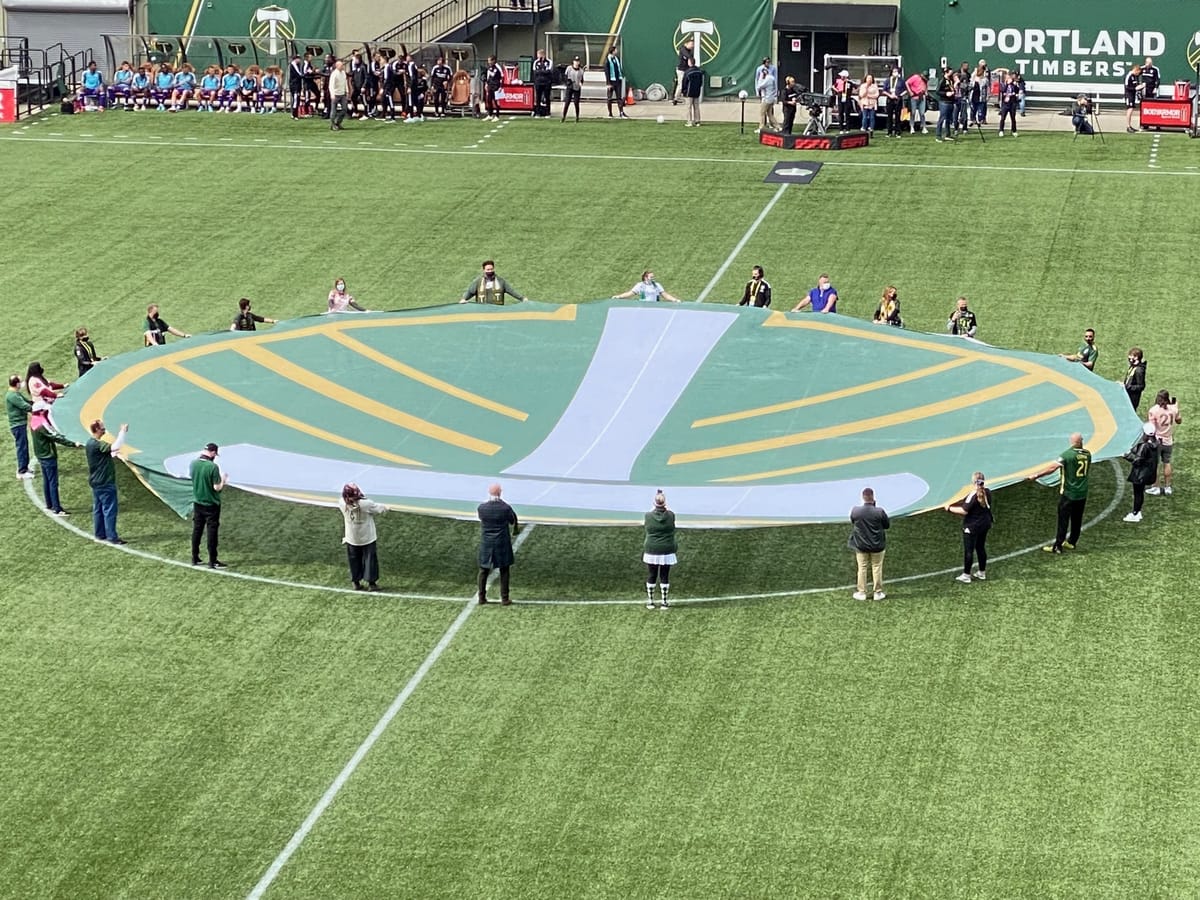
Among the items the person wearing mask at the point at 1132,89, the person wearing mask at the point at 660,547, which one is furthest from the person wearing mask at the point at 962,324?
the person wearing mask at the point at 1132,89

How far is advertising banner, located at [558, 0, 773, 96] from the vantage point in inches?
2217

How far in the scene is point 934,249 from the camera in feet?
134

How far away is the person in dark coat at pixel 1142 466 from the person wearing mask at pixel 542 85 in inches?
1120

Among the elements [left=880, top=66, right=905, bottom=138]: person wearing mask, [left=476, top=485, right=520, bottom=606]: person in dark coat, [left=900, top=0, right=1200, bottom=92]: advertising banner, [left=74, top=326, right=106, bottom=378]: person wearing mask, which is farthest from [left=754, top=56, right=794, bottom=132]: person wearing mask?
[left=476, top=485, right=520, bottom=606]: person in dark coat

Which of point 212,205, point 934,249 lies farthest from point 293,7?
point 934,249

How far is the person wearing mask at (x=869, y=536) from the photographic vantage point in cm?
2375

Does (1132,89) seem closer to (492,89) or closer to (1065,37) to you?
(1065,37)

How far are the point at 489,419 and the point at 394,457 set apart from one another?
6.61 feet

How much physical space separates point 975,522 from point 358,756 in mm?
8296

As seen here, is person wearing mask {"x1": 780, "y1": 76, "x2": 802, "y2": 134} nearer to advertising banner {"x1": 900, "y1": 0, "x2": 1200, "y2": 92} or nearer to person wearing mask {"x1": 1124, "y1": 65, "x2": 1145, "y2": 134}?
advertising banner {"x1": 900, "y1": 0, "x2": 1200, "y2": 92}

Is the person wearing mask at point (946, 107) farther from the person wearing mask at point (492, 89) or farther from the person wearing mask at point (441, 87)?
the person wearing mask at point (492, 89)

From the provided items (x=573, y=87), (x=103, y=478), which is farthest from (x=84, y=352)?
(x=573, y=87)

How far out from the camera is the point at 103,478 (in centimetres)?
2611

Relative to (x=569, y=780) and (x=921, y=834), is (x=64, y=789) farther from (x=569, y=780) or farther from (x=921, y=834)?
(x=921, y=834)
